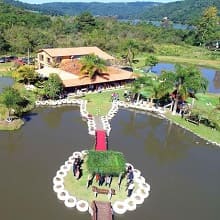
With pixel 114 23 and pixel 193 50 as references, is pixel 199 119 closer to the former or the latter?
pixel 193 50

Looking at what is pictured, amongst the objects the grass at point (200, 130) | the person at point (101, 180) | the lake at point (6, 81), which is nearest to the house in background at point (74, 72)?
the lake at point (6, 81)

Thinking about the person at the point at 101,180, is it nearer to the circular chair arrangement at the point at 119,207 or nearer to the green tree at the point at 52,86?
the circular chair arrangement at the point at 119,207

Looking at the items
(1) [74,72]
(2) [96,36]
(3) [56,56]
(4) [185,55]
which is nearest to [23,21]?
(2) [96,36]

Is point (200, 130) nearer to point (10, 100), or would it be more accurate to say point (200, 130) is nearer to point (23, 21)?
point (10, 100)

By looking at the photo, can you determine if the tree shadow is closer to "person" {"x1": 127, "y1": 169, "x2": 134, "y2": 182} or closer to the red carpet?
the red carpet

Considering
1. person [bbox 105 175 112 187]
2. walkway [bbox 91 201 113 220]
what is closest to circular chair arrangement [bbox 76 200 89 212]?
walkway [bbox 91 201 113 220]
